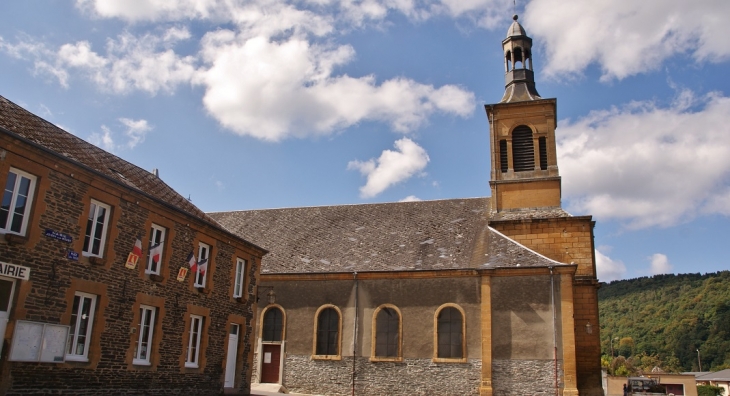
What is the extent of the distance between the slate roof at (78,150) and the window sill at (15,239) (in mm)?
2037

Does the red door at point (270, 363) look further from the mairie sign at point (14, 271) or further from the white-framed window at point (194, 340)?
the mairie sign at point (14, 271)

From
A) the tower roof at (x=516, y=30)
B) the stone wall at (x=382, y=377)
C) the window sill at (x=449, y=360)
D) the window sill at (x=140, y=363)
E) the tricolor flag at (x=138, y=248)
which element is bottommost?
the stone wall at (x=382, y=377)

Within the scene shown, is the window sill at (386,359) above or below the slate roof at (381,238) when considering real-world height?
below

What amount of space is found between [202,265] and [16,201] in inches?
261

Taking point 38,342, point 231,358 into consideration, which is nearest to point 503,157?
point 231,358

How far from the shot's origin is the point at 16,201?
11.6 m

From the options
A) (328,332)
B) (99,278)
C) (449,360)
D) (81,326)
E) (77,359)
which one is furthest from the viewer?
(328,332)

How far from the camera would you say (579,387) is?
22.4 m

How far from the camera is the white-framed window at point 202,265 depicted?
17422mm

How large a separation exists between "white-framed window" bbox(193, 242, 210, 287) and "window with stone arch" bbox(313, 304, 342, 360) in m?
7.93

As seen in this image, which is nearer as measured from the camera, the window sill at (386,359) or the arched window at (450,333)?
the arched window at (450,333)

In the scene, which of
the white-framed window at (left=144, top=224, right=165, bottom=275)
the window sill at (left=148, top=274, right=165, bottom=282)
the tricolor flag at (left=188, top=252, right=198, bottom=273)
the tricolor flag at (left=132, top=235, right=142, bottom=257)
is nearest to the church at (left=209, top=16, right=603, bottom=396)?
the tricolor flag at (left=188, top=252, right=198, bottom=273)

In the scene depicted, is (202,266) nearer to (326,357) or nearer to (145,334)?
Answer: (145,334)

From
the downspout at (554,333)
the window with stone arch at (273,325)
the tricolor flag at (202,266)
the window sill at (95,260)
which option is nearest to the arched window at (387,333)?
the window with stone arch at (273,325)
